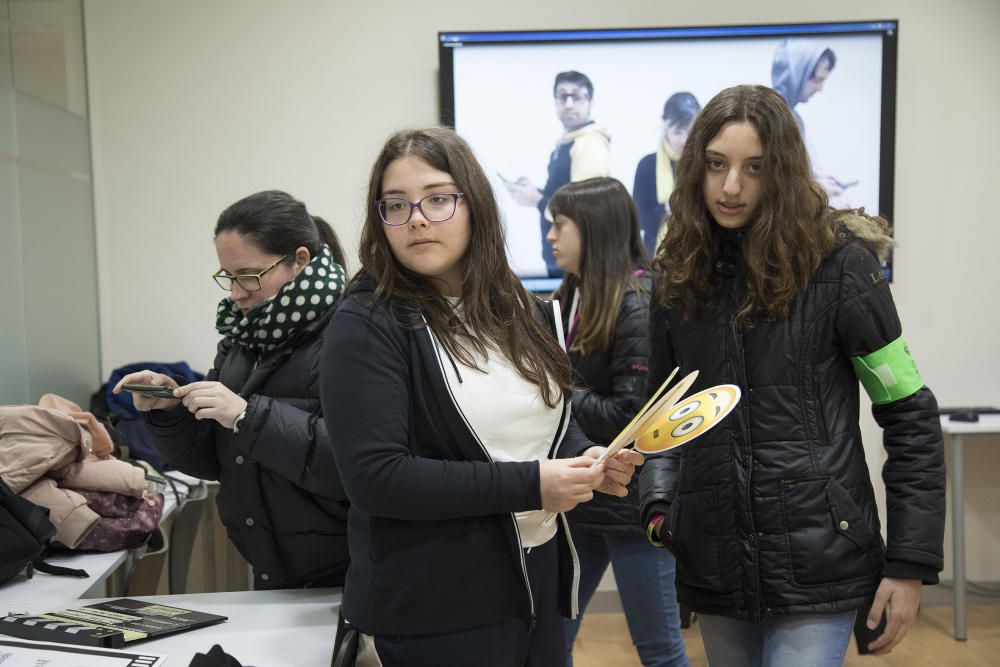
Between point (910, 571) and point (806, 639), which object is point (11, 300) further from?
point (910, 571)

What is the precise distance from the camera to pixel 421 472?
1227mm

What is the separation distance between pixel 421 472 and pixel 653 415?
332 mm

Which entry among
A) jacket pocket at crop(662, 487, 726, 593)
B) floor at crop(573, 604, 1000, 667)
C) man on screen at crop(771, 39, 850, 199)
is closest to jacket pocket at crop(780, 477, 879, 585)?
jacket pocket at crop(662, 487, 726, 593)

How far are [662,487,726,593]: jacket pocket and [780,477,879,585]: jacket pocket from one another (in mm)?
120

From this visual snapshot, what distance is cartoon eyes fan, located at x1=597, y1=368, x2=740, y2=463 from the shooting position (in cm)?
124

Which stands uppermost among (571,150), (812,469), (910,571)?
(571,150)

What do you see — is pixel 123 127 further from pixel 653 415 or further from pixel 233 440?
pixel 653 415

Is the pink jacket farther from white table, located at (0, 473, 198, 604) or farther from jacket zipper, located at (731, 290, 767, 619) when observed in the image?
jacket zipper, located at (731, 290, 767, 619)

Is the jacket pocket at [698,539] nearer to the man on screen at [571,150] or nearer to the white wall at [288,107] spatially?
the man on screen at [571,150]

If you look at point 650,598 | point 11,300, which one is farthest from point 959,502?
point 11,300

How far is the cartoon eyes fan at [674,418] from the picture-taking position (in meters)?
1.24

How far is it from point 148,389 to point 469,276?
30.6 inches

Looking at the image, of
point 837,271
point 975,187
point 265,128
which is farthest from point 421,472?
point 975,187

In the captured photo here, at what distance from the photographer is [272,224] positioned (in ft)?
6.46
